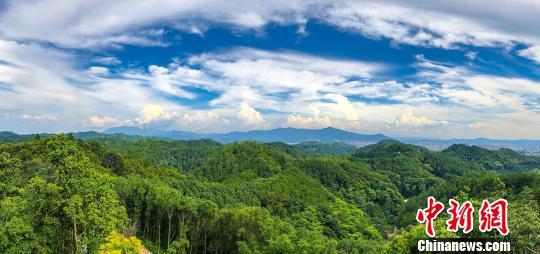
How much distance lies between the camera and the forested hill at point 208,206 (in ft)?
62.2

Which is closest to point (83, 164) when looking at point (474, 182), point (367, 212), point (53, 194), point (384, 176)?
point (53, 194)

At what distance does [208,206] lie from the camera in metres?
53.2

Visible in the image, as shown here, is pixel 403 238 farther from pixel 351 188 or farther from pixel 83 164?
pixel 351 188

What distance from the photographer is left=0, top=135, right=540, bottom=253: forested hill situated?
18953 millimetres

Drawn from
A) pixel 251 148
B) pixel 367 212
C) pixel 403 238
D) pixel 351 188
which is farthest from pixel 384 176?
pixel 403 238

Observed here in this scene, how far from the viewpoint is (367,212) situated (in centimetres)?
12862

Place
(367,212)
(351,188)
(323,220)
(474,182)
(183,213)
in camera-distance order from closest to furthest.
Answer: (183,213) < (323,220) < (474,182) < (367,212) < (351,188)

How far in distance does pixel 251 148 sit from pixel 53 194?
14725 cm

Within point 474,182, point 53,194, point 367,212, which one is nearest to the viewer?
point 53,194

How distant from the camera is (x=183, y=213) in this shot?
53031 mm

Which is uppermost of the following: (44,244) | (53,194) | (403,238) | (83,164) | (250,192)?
(83,164)

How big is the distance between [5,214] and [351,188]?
132193 millimetres

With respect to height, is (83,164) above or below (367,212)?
above

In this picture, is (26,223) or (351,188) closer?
(26,223)
